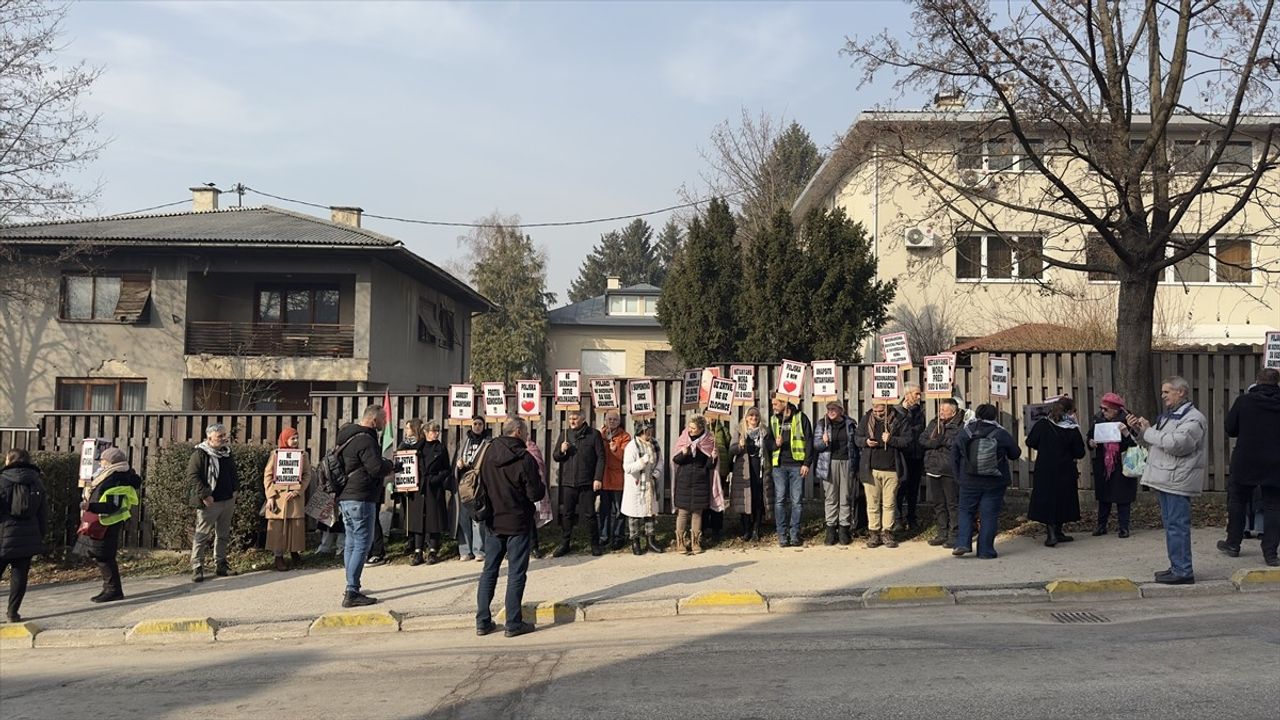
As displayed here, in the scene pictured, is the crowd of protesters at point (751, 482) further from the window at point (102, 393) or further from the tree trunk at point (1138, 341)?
the window at point (102, 393)

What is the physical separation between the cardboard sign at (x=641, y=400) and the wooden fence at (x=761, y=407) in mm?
327

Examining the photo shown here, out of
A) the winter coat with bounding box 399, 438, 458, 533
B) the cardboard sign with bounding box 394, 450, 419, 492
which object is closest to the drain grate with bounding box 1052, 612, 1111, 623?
the winter coat with bounding box 399, 438, 458, 533

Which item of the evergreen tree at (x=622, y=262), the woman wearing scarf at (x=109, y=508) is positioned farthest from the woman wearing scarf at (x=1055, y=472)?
the evergreen tree at (x=622, y=262)

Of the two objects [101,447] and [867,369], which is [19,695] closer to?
[101,447]

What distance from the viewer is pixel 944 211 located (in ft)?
46.7

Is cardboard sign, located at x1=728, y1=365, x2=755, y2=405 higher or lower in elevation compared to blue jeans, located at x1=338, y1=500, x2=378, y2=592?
higher

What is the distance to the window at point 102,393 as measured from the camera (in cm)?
2483

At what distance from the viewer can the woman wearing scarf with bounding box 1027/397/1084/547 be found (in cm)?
1067

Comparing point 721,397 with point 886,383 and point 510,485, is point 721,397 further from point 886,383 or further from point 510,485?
point 510,485

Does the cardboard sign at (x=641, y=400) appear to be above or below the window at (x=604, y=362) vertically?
below

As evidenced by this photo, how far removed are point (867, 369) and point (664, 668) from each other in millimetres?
7189

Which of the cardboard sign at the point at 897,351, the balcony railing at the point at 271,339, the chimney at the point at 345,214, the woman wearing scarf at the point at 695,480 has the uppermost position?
the chimney at the point at 345,214

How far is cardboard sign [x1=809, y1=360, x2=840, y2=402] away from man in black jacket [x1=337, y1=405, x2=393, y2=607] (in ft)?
19.3

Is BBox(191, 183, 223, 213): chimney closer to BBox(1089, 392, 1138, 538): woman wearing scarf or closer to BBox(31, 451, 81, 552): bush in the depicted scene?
BBox(31, 451, 81, 552): bush
